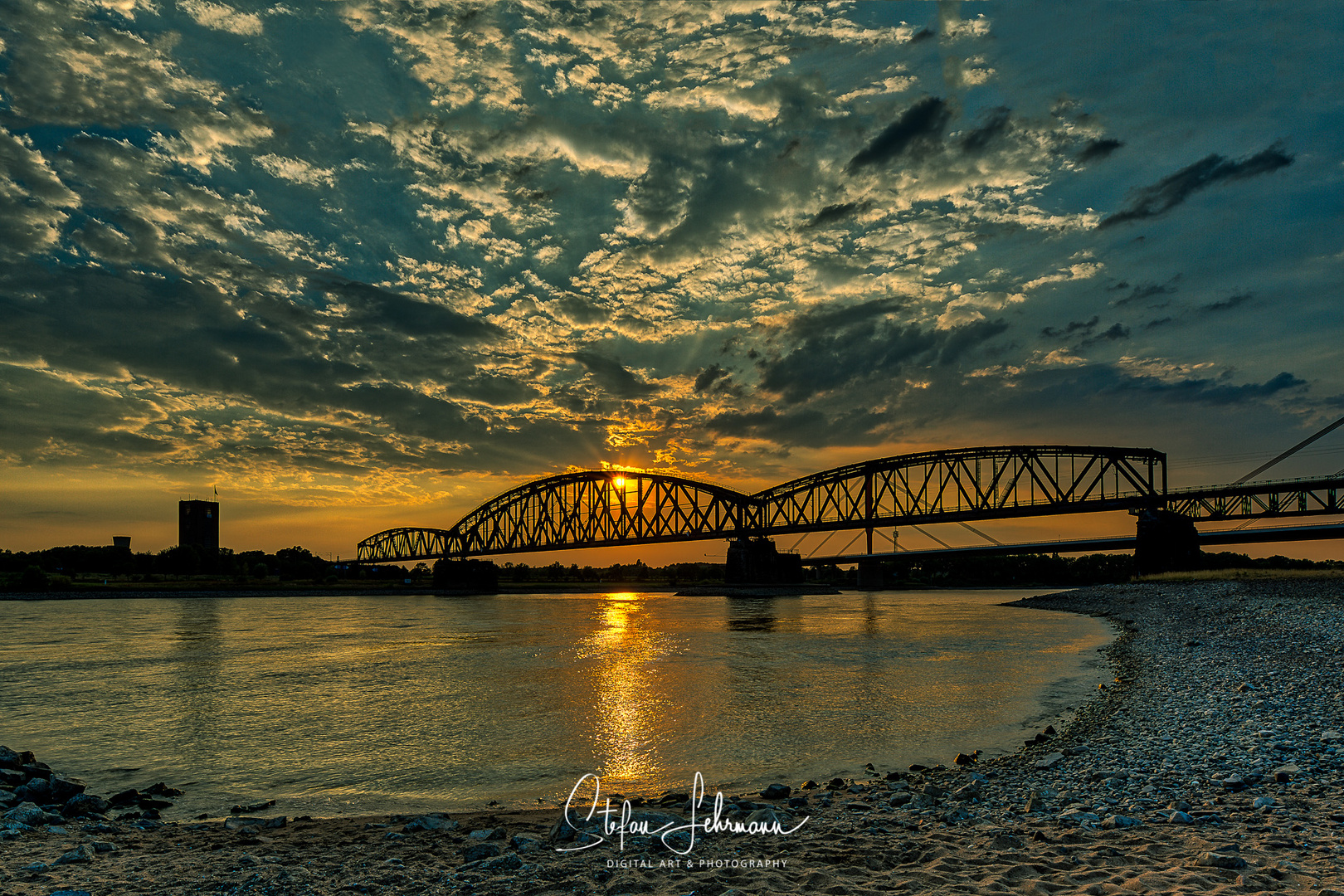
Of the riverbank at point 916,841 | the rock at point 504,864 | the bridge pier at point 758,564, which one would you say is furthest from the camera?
the bridge pier at point 758,564

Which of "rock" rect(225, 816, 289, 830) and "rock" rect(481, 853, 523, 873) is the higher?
"rock" rect(481, 853, 523, 873)

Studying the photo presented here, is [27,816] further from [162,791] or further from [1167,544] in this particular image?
[1167,544]

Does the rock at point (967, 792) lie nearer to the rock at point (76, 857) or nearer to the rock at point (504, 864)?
the rock at point (504, 864)

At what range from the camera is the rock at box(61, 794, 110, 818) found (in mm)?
9359

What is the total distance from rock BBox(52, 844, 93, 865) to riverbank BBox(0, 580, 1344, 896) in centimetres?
3

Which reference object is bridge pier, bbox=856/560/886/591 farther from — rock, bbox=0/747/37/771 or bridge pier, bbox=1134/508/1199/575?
rock, bbox=0/747/37/771

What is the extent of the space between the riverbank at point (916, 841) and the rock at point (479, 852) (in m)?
0.02

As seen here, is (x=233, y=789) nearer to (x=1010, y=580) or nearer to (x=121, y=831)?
(x=121, y=831)

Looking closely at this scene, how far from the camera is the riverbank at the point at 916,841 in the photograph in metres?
6.30

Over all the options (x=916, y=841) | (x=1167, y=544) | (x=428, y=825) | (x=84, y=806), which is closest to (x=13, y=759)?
(x=84, y=806)

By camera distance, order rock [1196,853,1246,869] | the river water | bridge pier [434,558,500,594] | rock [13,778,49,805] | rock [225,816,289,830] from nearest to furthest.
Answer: rock [1196,853,1246,869], rock [225,816,289,830], rock [13,778,49,805], the river water, bridge pier [434,558,500,594]

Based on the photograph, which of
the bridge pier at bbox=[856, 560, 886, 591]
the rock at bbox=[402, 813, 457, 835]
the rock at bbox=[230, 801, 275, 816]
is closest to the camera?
the rock at bbox=[402, 813, 457, 835]

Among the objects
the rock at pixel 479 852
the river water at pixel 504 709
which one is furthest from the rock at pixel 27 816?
the rock at pixel 479 852

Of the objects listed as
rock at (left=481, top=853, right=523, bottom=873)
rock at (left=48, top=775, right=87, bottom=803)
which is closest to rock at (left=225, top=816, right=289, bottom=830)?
rock at (left=48, top=775, right=87, bottom=803)
